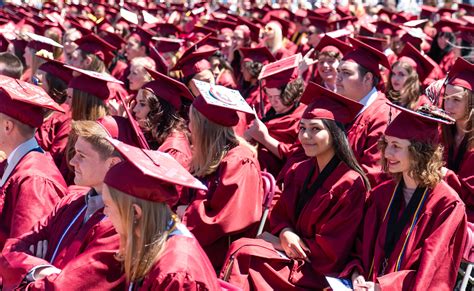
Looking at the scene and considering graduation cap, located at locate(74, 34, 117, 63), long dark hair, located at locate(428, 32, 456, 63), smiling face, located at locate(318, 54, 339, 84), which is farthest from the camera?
long dark hair, located at locate(428, 32, 456, 63)

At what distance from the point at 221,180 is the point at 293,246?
556 mm

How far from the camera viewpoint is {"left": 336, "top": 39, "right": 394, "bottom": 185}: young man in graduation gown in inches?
216

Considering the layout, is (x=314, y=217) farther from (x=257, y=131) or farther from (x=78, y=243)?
(x=257, y=131)

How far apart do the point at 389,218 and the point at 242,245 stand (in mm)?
809

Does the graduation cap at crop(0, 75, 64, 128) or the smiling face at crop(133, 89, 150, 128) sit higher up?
the graduation cap at crop(0, 75, 64, 128)

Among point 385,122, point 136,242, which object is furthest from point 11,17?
point 136,242

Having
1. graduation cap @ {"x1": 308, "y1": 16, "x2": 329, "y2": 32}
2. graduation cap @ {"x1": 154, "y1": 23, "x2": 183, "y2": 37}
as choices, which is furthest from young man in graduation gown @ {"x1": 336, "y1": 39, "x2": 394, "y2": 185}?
graduation cap @ {"x1": 154, "y1": 23, "x2": 183, "y2": 37}

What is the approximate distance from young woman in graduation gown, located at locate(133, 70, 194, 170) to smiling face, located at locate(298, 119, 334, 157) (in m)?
1.20

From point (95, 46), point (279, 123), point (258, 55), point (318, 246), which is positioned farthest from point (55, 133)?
point (258, 55)

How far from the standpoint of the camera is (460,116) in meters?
5.15

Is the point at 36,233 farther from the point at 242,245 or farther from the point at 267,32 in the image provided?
the point at 267,32

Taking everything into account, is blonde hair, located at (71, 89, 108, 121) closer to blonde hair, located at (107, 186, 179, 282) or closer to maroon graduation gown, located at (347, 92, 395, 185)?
maroon graduation gown, located at (347, 92, 395, 185)

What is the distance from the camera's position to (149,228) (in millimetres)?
2957

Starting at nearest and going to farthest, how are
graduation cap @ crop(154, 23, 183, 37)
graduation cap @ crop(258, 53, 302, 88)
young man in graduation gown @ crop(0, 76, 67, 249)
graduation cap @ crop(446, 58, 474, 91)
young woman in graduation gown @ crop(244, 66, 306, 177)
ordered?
young man in graduation gown @ crop(0, 76, 67, 249)
graduation cap @ crop(446, 58, 474, 91)
young woman in graduation gown @ crop(244, 66, 306, 177)
graduation cap @ crop(258, 53, 302, 88)
graduation cap @ crop(154, 23, 183, 37)
